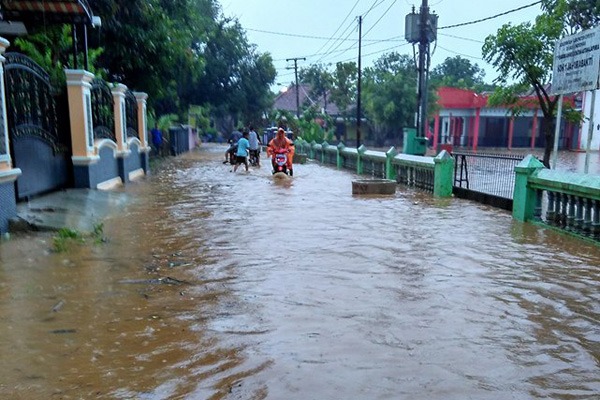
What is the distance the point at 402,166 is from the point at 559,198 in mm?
7173

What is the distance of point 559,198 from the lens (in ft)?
25.7

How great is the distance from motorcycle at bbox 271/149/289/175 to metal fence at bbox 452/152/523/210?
5.54 metres

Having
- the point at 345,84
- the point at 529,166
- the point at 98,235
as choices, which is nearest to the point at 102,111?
the point at 98,235

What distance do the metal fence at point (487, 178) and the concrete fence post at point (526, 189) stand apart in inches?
42.8

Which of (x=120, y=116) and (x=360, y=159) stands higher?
(x=120, y=116)

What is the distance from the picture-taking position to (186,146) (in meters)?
36.4

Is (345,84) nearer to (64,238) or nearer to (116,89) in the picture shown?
(116,89)

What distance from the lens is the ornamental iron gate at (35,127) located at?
827 centimetres

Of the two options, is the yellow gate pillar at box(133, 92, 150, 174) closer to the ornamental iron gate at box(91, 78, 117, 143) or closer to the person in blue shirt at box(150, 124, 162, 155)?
the ornamental iron gate at box(91, 78, 117, 143)

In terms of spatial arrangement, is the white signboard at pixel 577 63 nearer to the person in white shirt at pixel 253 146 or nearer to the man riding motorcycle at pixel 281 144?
the man riding motorcycle at pixel 281 144

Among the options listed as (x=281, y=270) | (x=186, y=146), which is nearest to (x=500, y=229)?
(x=281, y=270)

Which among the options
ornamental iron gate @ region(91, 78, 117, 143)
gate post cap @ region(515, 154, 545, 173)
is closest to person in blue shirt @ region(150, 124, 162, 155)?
ornamental iron gate @ region(91, 78, 117, 143)

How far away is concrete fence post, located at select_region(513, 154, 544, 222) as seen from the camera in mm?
8516

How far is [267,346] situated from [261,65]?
3826 centimetres
